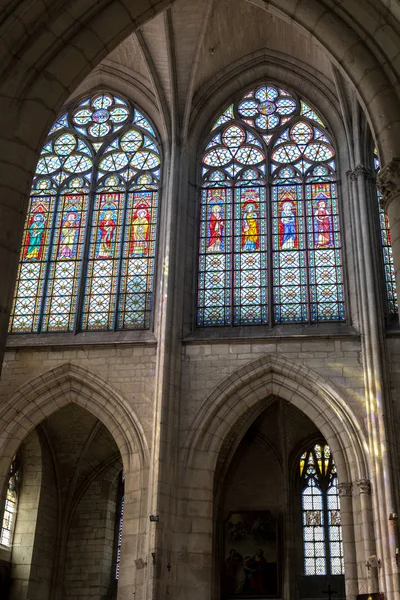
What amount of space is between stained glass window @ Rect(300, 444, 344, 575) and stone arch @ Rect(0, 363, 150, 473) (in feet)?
16.4

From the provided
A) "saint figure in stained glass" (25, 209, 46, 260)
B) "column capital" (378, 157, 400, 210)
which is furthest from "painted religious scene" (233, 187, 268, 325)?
"column capital" (378, 157, 400, 210)

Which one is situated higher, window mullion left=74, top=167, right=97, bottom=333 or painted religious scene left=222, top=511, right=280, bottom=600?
window mullion left=74, top=167, right=97, bottom=333

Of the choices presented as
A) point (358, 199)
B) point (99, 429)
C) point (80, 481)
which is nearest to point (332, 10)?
point (358, 199)

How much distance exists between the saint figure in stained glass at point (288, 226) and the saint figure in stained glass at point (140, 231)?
2.82 m

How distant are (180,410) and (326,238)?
15.6 feet

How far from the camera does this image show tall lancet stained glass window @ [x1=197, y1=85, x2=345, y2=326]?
15.1 meters

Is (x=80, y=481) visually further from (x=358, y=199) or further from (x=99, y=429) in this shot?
(x=358, y=199)

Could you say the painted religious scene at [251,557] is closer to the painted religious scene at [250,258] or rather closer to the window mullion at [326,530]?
the window mullion at [326,530]

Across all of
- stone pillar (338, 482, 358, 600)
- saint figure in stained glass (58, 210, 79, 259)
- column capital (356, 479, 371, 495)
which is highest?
saint figure in stained glass (58, 210, 79, 259)

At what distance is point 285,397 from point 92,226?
18.6 ft

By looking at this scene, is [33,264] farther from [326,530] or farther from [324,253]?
[326,530]

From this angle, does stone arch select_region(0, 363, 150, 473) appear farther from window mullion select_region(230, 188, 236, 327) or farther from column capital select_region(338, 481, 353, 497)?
column capital select_region(338, 481, 353, 497)

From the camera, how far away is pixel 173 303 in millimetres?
14617

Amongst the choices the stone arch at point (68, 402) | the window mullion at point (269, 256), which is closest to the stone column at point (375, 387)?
the window mullion at point (269, 256)
